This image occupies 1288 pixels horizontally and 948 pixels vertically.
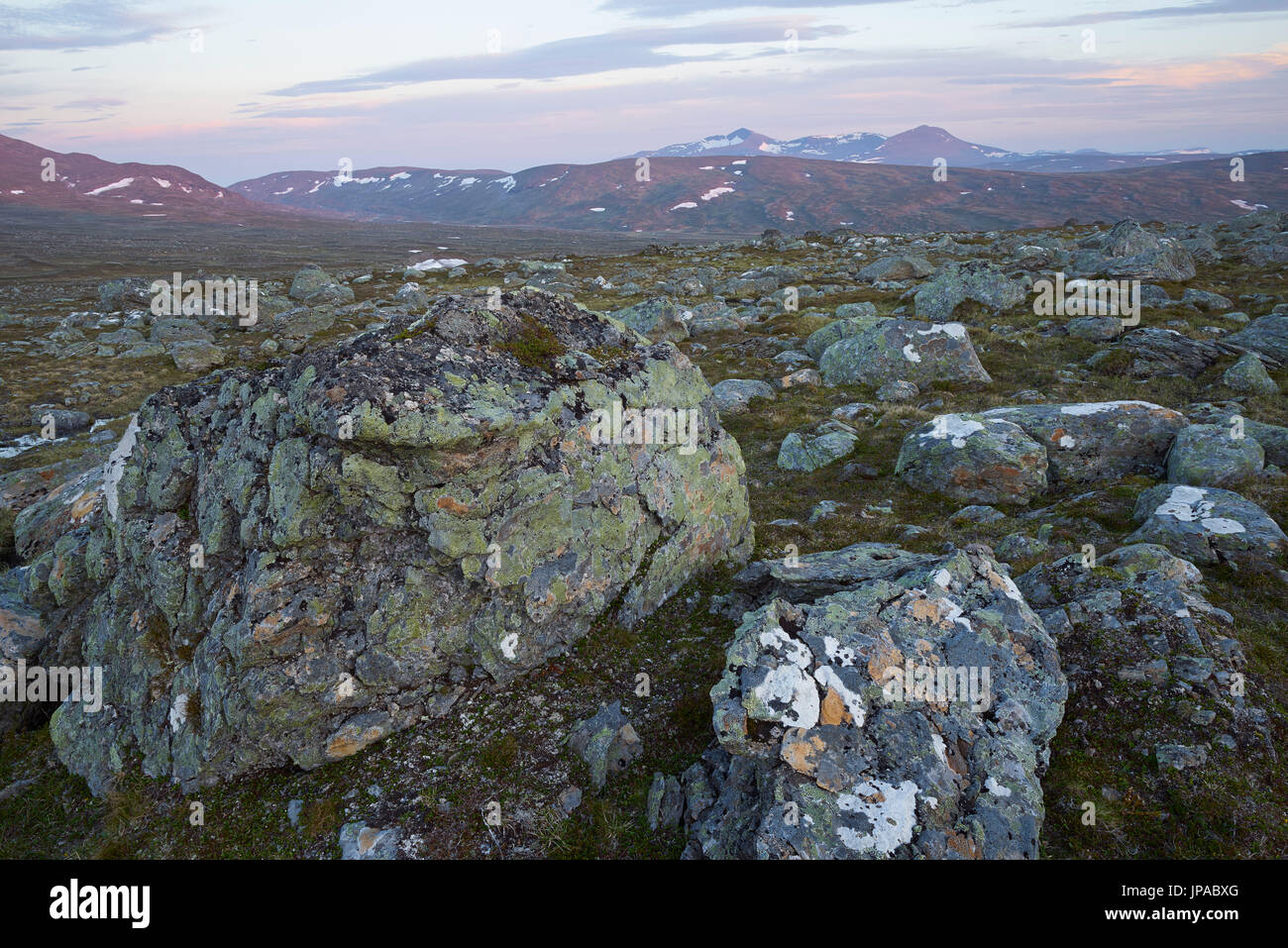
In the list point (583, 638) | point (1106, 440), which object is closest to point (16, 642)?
point (583, 638)

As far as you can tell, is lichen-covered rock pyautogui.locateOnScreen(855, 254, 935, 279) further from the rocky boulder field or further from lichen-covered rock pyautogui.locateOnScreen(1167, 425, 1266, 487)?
the rocky boulder field

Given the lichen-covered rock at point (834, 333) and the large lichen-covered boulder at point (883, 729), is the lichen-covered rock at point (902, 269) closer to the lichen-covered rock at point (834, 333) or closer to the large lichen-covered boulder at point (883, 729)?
the lichen-covered rock at point (834, 333)

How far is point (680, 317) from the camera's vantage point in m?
42.0

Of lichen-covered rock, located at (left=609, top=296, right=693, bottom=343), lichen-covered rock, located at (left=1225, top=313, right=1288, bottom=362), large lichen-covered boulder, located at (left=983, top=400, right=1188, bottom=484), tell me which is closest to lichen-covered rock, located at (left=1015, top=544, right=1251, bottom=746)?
large lichen-covered boulder, located at (left=983, top=400, right=1188, bottom=484)

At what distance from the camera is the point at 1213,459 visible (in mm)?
15633

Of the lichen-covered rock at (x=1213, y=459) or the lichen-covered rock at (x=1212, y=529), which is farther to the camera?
the lichen-covered rock at (x=1213, y=459)

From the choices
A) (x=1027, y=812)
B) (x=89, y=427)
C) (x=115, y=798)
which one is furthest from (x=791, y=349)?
(x=89, y=427)

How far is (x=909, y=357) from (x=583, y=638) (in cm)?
2279

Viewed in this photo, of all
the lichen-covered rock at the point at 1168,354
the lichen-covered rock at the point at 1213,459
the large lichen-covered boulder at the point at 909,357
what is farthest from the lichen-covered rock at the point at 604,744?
the lichen-covered rock at the point at 1168,354

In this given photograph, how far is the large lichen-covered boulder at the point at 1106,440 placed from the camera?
688 inches

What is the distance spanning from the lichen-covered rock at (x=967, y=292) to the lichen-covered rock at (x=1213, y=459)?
26.3 m

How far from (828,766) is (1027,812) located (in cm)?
228

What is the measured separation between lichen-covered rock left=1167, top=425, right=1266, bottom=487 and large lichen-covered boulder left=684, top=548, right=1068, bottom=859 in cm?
1004
